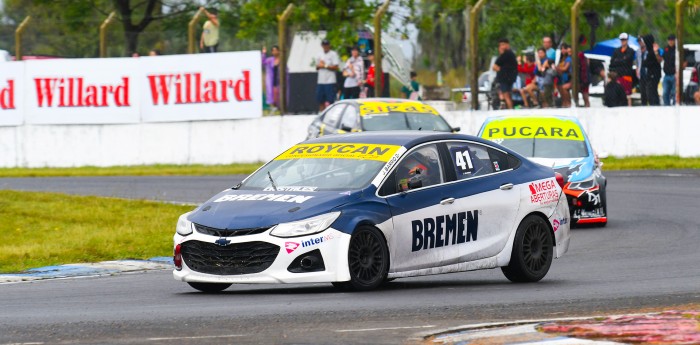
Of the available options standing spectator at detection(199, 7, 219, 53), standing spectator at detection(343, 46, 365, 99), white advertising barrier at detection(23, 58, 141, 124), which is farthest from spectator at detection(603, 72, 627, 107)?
white advertising barrier at detection(23, 58, 141, 124)

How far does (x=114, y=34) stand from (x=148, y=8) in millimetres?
5580

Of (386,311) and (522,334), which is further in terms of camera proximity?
(386,311)

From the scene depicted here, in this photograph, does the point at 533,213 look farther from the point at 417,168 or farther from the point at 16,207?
the point at 16,207

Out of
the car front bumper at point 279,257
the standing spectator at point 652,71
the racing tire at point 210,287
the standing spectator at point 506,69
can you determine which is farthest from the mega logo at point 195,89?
the car front bumper at point 279,257

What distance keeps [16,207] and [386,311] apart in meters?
10.9

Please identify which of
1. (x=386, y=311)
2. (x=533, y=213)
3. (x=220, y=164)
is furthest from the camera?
(x=220, y=164)

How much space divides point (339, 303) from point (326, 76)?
798 inches

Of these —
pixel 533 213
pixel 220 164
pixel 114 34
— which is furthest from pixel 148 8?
pixel 533 213

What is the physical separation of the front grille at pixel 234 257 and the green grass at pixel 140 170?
17.8 metres

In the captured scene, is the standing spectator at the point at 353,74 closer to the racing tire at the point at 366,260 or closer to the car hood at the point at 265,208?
the car hood at the point at 265,208

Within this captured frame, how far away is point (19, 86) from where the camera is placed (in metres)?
31.8

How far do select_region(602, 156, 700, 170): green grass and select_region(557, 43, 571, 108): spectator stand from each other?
1.54m

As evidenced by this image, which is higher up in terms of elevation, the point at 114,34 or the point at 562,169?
the point at 114,34

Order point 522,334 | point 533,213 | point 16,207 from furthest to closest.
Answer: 1. point 16,207
2. point 533,213
3. point 522,334
